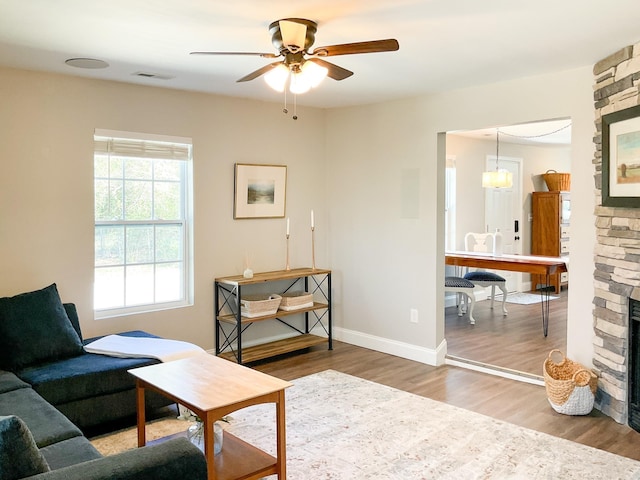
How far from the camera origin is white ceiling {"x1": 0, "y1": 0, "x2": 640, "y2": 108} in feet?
8.71

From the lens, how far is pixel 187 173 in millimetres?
4781

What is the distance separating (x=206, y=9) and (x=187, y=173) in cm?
224

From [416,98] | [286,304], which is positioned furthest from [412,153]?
[286,304]

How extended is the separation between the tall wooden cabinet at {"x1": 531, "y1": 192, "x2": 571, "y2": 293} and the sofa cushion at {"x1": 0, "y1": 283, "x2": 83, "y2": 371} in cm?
696

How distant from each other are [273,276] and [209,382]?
231 centimetres

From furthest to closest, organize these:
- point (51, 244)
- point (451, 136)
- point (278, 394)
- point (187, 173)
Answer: point (451, 136), point (187, 173), point (51, 244), point (278, 394)

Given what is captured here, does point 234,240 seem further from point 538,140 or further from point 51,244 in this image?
point 538,140

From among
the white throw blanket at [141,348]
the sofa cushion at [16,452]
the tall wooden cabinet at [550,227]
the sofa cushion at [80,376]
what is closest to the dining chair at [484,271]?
the tall wooden cabinet at [550,227]

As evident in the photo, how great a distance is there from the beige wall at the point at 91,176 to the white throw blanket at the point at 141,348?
52cm

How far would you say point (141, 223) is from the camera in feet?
14.9

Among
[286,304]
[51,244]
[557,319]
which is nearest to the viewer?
[51,244]

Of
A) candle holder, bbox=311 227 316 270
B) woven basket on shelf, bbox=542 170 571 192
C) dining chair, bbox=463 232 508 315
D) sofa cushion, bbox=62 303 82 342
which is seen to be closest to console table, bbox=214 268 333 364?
candle holder, bbox=311 227 316 270

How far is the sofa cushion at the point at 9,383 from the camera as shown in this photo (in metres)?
3.00

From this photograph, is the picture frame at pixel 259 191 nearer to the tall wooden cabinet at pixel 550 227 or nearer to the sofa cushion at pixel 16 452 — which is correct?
the sofa cushion at pixel 16 452
